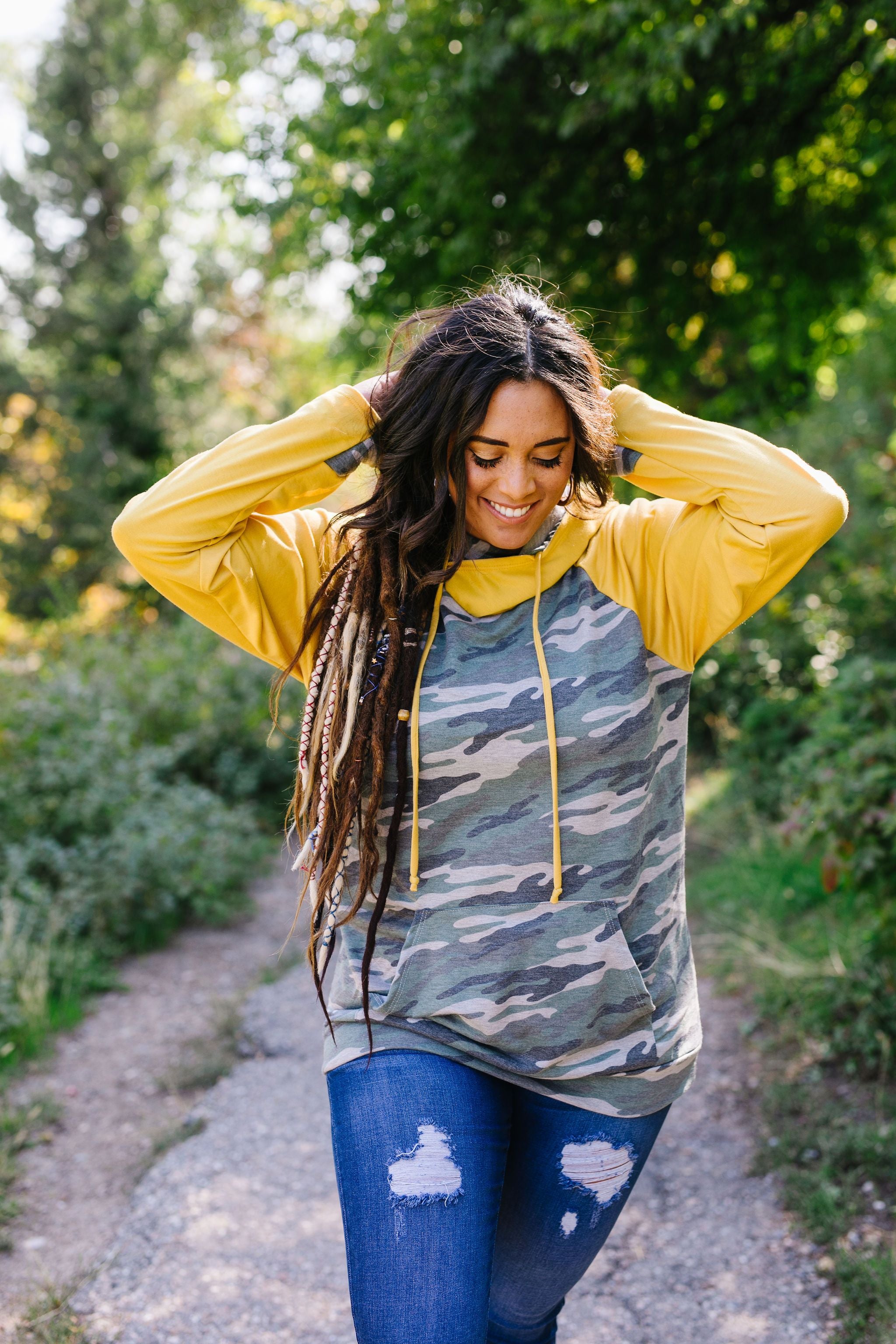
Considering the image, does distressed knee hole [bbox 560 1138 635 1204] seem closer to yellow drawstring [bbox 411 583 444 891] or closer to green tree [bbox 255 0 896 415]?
yellow drawstring [bbox 411 583 444 891]

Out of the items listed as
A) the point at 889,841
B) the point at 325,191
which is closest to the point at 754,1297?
the point at 889,841

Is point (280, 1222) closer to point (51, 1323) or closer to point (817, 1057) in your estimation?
point (51, 1323)

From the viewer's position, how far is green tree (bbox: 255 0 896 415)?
4.89 metres

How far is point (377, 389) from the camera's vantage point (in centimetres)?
196

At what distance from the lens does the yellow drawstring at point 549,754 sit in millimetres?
1702

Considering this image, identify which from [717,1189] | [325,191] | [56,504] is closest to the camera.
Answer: [717,1189]

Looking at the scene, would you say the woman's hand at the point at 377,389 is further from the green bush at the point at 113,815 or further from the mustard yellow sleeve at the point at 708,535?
the green bush at the point at 113,815

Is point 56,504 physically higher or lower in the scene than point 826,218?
lower

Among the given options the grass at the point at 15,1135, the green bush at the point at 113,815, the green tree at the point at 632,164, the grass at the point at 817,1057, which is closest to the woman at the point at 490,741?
the grass at the point at 817,1057

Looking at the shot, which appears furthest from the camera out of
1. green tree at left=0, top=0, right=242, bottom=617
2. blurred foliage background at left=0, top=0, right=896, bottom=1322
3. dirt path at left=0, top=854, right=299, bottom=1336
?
green tree at left=0, top=0, right=242, bottom=617

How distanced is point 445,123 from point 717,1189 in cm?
528

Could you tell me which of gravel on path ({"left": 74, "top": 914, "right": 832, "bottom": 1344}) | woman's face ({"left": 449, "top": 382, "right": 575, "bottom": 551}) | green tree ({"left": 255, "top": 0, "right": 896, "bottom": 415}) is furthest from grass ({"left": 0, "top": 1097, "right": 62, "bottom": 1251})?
green tree ({"left": 255, "top": 0, "right": 896, "bottom": 415})

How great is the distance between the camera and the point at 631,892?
176cm

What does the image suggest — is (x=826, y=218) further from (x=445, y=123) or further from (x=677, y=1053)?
(x=677, y=1053)
